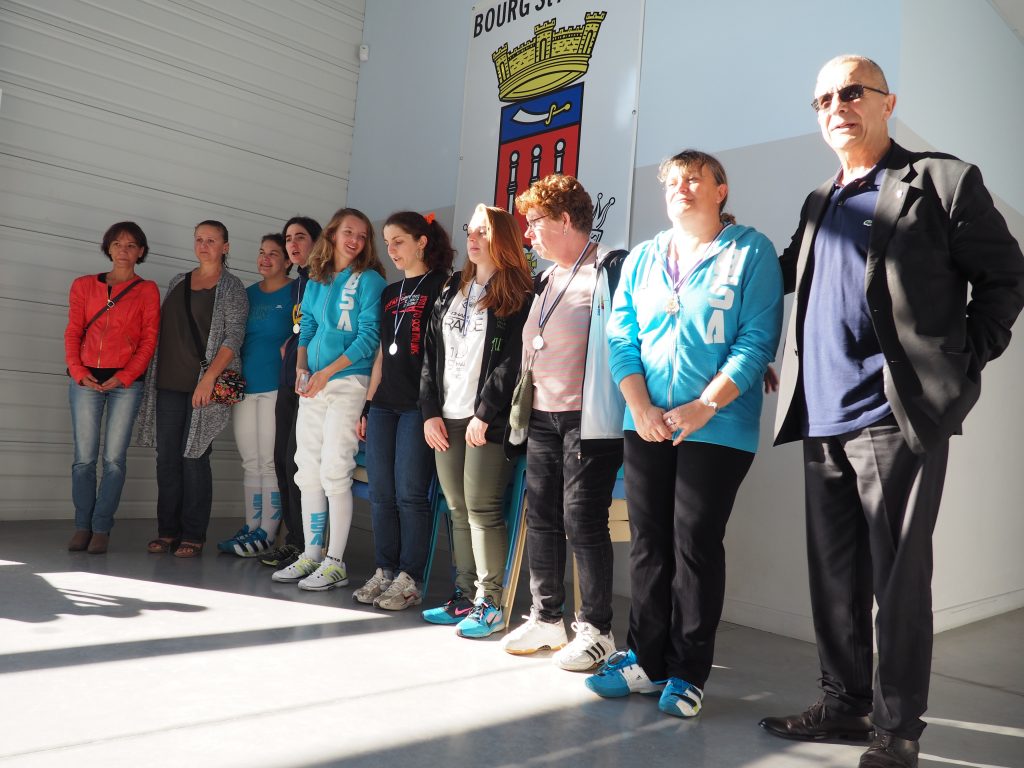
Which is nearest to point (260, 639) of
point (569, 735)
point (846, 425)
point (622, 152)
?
point (569, 735)

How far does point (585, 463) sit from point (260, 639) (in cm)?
115

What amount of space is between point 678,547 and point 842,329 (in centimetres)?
69

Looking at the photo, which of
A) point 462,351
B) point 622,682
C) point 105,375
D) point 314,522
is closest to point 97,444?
point 105,375

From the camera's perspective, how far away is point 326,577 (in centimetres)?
331

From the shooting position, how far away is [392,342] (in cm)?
324

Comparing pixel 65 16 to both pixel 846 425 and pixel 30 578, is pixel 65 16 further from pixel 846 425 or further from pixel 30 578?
pixel 846 425

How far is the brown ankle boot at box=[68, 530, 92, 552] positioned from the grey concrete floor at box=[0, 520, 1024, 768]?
487 mm

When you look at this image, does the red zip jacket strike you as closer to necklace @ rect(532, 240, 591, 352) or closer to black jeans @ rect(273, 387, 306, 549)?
black jeans @ rect(273, 387, 306, 549)

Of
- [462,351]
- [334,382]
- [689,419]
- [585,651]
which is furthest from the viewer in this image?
[334,382]

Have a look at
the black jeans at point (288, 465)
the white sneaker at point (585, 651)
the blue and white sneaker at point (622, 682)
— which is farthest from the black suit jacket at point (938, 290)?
the black jeans at point (288, 465)

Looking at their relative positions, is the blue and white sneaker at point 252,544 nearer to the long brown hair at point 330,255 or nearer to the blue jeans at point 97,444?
the blue jeans at point 97,444

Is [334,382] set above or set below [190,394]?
above

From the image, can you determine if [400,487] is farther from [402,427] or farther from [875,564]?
[875,564]

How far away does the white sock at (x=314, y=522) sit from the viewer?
344 cm
